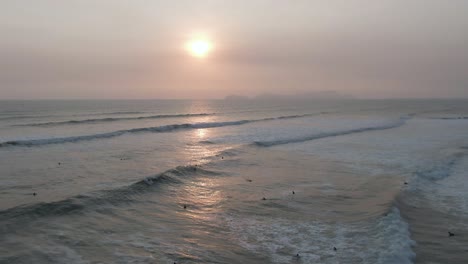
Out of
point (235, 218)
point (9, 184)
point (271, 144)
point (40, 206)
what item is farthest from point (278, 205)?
point (271, 144)

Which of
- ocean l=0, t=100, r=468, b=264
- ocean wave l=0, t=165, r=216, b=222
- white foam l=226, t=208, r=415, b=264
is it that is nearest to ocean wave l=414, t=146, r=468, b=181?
ocean l=0, t=100, r=468, b=264

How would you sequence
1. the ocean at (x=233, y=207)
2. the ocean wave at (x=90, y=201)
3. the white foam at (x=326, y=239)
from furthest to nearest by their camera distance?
the ocean wave at (x=90, y=201), the ocean at (x=233, y=207), the white foam at (x=326, y=239)

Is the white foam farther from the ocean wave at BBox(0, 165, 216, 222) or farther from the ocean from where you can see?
the ocean wave at BBox(0, 165, 216, 222)

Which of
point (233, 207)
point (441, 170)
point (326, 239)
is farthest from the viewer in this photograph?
point (441, 170)

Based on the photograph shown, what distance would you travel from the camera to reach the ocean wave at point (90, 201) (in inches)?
495

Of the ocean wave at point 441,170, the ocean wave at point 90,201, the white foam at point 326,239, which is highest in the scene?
the ocean wave at point 441,170

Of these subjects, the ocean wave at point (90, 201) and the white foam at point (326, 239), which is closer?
the white foam at point (326, 239)

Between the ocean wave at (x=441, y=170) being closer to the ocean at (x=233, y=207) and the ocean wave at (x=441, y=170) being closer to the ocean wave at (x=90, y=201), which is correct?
A: the ocean at (x=233, y=207)

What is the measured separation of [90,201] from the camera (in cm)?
1396

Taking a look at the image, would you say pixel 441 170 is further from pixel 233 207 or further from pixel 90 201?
pixel 90 201

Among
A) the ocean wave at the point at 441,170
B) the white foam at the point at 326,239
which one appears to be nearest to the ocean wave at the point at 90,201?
the white foam at the point at 326,239

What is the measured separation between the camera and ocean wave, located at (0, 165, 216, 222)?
1257 cm

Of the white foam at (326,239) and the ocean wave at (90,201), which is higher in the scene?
the ocean wave at (90,201)

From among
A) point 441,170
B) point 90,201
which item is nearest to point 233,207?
point 90,201
